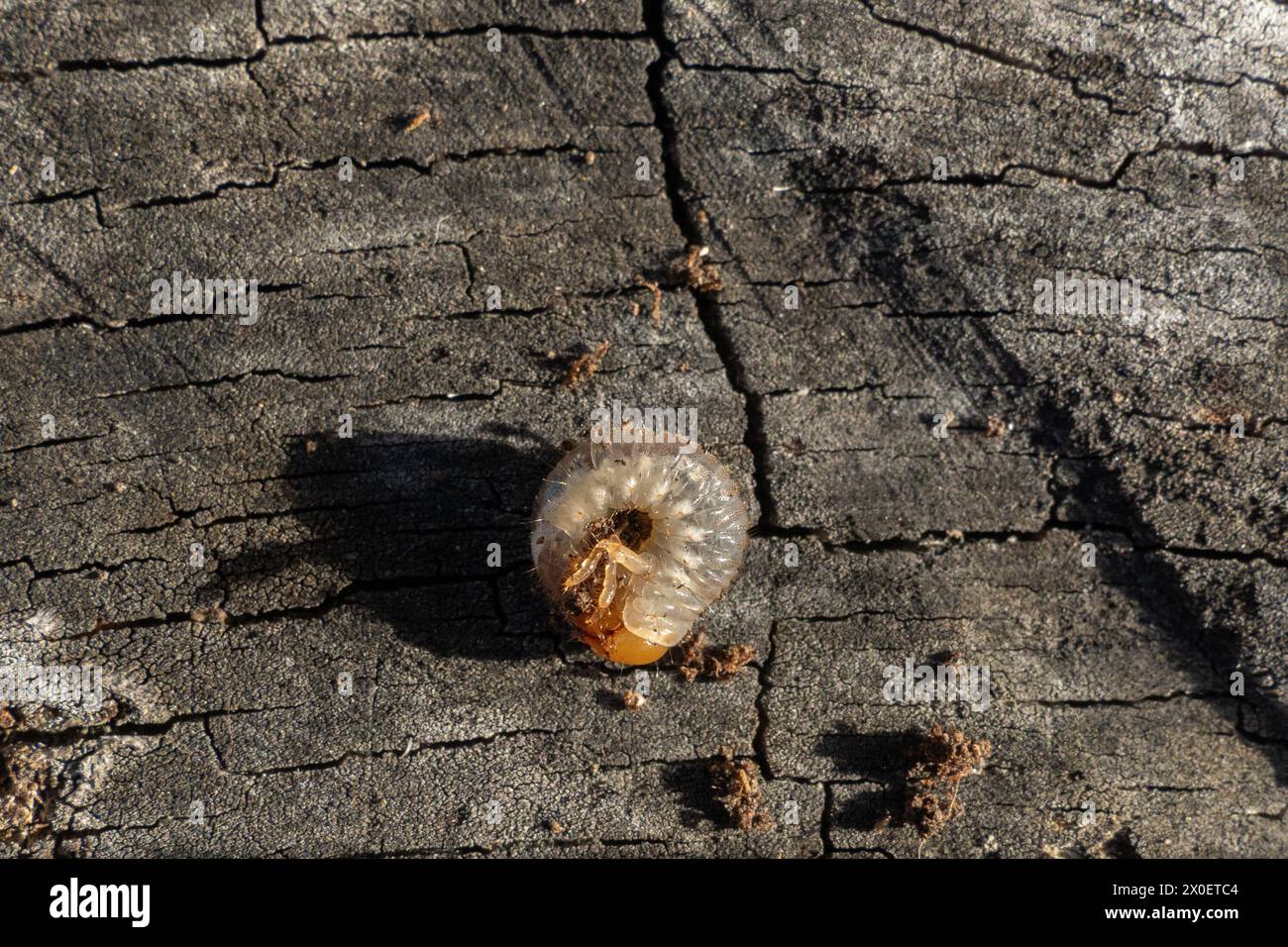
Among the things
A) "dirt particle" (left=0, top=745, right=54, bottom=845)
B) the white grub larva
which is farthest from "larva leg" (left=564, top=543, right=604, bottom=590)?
"dirt particle" (left=0, top=745, right=54, bottom=845)

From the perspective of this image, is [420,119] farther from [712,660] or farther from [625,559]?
[712,660]

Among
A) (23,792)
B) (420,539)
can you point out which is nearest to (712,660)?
(420,539)

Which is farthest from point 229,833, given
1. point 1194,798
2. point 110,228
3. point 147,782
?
point 1194,798

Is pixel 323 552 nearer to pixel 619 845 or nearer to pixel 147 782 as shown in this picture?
pixel 147 782

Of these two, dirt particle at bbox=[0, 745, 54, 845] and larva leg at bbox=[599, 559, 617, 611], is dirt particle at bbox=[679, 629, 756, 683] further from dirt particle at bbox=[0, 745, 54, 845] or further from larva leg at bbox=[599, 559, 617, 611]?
dirt particle at bbox=[0, 745, 54, 845]

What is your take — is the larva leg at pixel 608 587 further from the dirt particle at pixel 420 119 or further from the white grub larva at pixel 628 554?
the dirt particle at pixel 420 119

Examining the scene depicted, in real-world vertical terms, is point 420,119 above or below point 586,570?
above
